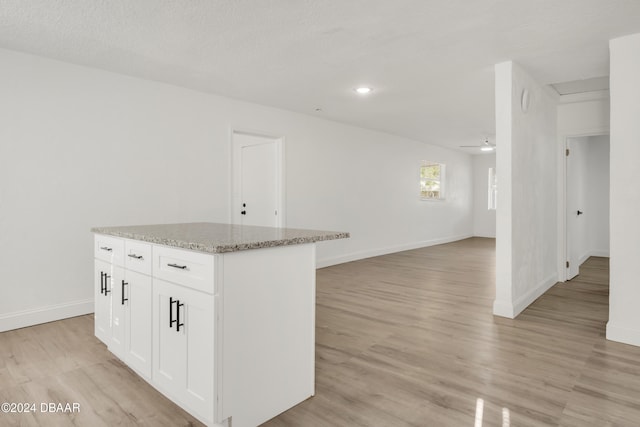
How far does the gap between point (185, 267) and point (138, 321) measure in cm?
65

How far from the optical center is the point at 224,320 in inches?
64.9

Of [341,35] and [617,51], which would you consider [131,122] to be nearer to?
[341,35]

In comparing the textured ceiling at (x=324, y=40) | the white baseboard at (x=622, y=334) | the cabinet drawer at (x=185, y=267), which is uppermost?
the textured ceiling at (x=324, y=40)

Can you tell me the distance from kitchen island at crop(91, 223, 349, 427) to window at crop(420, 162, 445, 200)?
7.11 metres

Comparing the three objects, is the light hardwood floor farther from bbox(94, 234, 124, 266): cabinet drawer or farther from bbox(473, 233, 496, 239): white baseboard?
bbox(473, 233, 496, 239): white baseboard

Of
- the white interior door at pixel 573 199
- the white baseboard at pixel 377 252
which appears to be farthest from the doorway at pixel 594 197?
the white baseboard at pixel 377 252

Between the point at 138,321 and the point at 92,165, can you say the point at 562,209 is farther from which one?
the point at 92,165

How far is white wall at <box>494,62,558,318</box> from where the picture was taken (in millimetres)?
3430

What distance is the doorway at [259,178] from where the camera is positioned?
5.37 meters

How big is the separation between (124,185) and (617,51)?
179 inches

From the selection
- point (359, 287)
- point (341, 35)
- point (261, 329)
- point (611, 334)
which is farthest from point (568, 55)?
point (261, 329)

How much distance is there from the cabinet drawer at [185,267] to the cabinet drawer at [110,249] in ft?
1.64

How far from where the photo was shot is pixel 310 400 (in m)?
2.05

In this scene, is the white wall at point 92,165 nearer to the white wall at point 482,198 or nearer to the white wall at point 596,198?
the white wall at point 596,198
